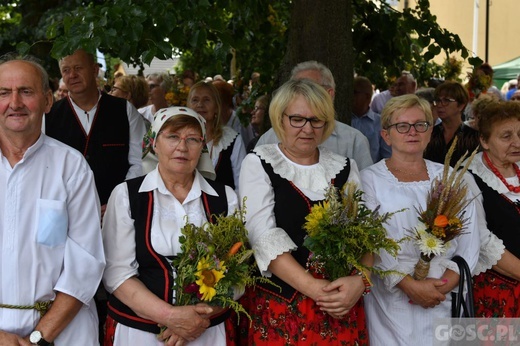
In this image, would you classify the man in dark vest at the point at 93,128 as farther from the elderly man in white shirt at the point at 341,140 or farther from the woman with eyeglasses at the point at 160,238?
the woman with eyeglasses at the point at 160,238

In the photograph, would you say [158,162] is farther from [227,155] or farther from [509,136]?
[509,136]

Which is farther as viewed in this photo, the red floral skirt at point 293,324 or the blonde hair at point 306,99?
the blonde hair at point 306,99

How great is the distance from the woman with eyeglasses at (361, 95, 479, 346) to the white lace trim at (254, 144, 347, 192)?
0.96ft

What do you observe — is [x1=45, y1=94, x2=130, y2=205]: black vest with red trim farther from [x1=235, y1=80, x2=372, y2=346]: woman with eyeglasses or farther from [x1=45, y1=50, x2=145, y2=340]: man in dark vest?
[x1=235, y1=80, x2=372, y2=346]: woman with eyeglasses

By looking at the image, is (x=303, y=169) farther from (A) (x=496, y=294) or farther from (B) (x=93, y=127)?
(B) (x=93, y=127)

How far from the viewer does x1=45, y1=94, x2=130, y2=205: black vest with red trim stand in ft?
15.5

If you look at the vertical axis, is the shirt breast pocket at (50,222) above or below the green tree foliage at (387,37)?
below

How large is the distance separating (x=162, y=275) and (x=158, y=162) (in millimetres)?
664

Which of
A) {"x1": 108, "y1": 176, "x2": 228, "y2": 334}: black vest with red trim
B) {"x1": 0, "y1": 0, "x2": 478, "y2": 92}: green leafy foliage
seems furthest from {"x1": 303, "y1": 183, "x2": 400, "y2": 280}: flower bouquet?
{"x1": 0, "y1": 0, "x2": 478, "y2": 92}: green leafy foliage

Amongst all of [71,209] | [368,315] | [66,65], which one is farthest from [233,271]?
[66,65]

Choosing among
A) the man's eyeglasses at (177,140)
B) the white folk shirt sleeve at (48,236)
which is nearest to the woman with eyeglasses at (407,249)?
the man's eyeglasses at (177,140)

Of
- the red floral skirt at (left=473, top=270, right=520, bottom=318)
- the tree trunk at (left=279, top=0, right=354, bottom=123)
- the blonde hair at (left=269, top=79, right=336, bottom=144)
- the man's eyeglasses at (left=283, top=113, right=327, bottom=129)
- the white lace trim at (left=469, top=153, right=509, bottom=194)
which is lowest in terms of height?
the red floral skirt at (left=473, top=270, right=520, bottom=318)

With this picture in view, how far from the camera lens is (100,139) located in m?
4.74

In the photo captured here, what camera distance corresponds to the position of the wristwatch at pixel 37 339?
9.95 ft
